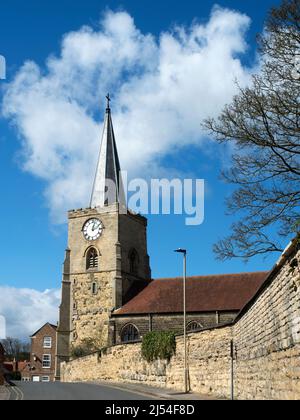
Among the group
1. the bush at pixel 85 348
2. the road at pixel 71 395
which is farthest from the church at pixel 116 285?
the road at pixel 71 395

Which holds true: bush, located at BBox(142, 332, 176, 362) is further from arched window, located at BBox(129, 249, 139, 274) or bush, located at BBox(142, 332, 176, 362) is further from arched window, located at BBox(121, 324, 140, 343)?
arched window, located at BBox(129, 249, 139, 274)

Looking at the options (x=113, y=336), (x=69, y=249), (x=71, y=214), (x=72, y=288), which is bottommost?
(x=113, y=336)

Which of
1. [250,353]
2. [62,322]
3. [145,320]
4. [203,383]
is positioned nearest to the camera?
[250,353]

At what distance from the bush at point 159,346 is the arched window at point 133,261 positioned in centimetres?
2105

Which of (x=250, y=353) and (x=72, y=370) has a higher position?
(x=250, y=353)

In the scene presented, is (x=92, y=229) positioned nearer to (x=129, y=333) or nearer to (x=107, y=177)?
(x=107, y=177)

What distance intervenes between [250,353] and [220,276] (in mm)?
32026

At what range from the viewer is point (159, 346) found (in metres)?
30.6

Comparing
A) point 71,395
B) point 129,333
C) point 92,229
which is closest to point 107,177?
point 92,229
